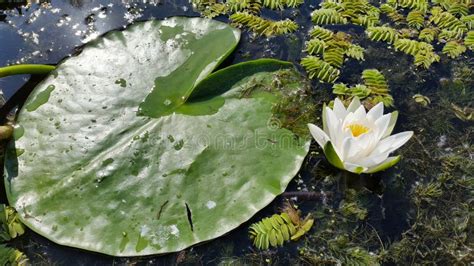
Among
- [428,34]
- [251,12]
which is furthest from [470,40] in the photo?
[251,12]

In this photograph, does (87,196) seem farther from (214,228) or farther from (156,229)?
(214,228)

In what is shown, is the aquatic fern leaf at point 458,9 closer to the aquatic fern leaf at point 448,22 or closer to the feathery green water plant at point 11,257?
the aquatic fern leaf at point 448,22

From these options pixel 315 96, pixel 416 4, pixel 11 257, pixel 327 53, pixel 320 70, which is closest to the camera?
pixel 11 257

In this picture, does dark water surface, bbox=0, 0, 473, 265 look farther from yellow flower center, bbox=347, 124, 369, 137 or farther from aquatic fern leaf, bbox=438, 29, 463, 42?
yellow flower center, bbox=347, 124, 369, 137

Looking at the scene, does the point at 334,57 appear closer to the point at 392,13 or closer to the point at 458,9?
the point at 392,13

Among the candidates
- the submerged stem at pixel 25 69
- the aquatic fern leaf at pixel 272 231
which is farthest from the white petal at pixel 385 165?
the submerged stem at pixel 25 69

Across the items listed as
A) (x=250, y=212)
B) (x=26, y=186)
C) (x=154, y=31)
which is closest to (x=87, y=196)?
(x=26, y=186)
